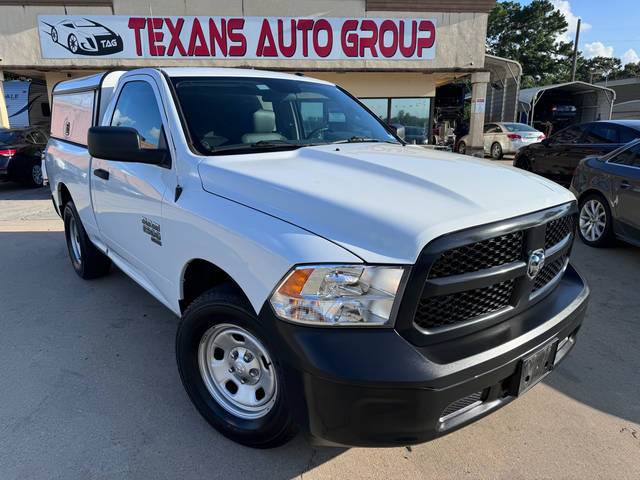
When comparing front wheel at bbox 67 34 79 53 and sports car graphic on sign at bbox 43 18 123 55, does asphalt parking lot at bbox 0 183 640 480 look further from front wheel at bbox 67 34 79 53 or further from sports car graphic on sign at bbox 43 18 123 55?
front wheel at bbox 67 34 79 53

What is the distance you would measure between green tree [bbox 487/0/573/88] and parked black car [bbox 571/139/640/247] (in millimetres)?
47184

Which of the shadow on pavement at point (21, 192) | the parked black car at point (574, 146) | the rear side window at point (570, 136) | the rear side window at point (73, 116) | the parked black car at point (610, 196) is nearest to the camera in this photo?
the rear side window at point (73, 116)

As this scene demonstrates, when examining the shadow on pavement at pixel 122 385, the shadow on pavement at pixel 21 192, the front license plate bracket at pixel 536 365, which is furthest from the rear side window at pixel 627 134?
the shadow on pavement at pixel 21 192

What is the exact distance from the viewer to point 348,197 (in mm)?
1952

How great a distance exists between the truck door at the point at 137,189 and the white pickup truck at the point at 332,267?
0.8 inches

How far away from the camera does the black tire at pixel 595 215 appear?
5.73m

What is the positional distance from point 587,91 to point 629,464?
28.1m

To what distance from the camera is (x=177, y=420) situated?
2.58 meters

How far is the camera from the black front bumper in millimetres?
1660

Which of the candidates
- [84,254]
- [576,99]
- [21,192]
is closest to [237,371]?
[84,254]

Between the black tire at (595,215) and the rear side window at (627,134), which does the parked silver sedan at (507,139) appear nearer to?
the rear side window at (627,134)

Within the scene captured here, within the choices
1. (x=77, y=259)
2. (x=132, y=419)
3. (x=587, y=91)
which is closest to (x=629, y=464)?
(x=132, y=419)

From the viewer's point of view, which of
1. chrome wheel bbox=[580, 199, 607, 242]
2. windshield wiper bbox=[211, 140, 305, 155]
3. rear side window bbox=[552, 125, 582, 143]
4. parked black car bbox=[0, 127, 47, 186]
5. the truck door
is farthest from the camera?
parked black car bbox=[0, 127, 47, 186]

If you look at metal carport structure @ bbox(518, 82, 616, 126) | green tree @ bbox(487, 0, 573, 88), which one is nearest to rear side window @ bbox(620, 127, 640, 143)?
metal carport structure @ bbox(518, 82, 616, 126)
